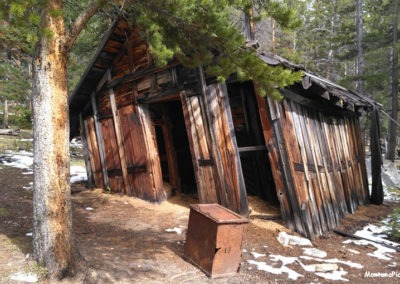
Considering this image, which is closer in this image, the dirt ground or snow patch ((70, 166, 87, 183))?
the dirt ground

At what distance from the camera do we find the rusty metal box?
4.41 meters

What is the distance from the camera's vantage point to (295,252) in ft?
18.7

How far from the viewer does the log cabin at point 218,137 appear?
6742 mm

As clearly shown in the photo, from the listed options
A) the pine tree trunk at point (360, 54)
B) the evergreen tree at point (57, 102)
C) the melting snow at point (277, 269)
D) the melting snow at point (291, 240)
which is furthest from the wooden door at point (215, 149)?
the pine tree trunk at point (360, 54)

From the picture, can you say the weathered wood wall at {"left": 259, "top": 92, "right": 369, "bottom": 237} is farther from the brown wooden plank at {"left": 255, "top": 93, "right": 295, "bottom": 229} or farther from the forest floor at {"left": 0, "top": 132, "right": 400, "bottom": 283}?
the forest floor at {"left": 0, "top": 132, "right": 400, "bottom": 283}

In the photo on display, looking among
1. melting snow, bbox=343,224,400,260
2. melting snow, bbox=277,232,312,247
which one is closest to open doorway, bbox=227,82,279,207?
melting snow, bbox=277,232,312,247

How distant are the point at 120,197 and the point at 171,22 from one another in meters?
5.95

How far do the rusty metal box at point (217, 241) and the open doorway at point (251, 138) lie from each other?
3622mm

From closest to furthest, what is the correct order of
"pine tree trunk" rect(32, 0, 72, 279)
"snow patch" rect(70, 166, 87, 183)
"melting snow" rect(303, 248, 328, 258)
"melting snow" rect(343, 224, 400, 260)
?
"pine tree trunk" rect(32, 0, 72, 279) → "melting snow" rect(303, 248, 328, 258) → "melting snow" rect(343, 224, 400, 260) → "snow patch" rect(70, 166, 87, 183)

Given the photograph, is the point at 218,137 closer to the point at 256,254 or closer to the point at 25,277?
the point at 256,254

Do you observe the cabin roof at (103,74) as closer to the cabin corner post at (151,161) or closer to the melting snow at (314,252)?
the cabin corner post at (151,161)

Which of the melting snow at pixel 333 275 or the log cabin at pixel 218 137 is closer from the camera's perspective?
the melting snow at pixel 333 275

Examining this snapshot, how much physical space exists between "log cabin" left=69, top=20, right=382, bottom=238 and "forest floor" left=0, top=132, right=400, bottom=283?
66 centimetres

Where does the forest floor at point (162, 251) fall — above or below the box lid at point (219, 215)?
below
